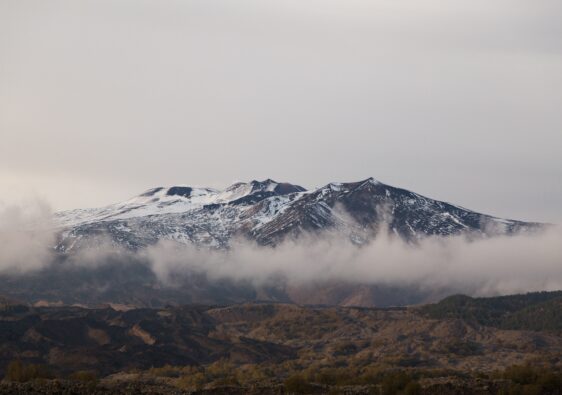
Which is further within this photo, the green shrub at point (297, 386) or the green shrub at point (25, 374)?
the green shrub at point (25, 374)

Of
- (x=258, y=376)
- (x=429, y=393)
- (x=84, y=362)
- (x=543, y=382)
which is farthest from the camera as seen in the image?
(x=84, y=362)

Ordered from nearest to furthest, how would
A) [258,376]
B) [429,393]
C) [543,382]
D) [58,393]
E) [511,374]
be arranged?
[58,393]
[429,393]
[543,382]
[511,374]
[258,376]

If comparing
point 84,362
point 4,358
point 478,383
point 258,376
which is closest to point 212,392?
point 478,383

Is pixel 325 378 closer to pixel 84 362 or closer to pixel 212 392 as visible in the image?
pixel 212 392

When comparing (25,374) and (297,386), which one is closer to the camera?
(297,386)

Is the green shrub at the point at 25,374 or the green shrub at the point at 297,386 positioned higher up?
the green shrub at the point at 297,386

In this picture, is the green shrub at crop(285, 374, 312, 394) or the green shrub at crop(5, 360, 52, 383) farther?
the green shrub at crop(5, 360, 52, 383)

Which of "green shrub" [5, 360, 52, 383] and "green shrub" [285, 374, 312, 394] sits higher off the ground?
"green shrub" [285, 374, 312, 394]

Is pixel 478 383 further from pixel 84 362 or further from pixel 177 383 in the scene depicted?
pixel 84 362

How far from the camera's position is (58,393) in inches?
4011

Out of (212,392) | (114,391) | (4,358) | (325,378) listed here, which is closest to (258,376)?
(325,378)

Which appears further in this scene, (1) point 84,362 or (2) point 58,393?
(1) point 84,362

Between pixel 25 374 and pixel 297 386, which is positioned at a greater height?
pixel 297 386

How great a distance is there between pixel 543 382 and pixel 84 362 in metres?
101
